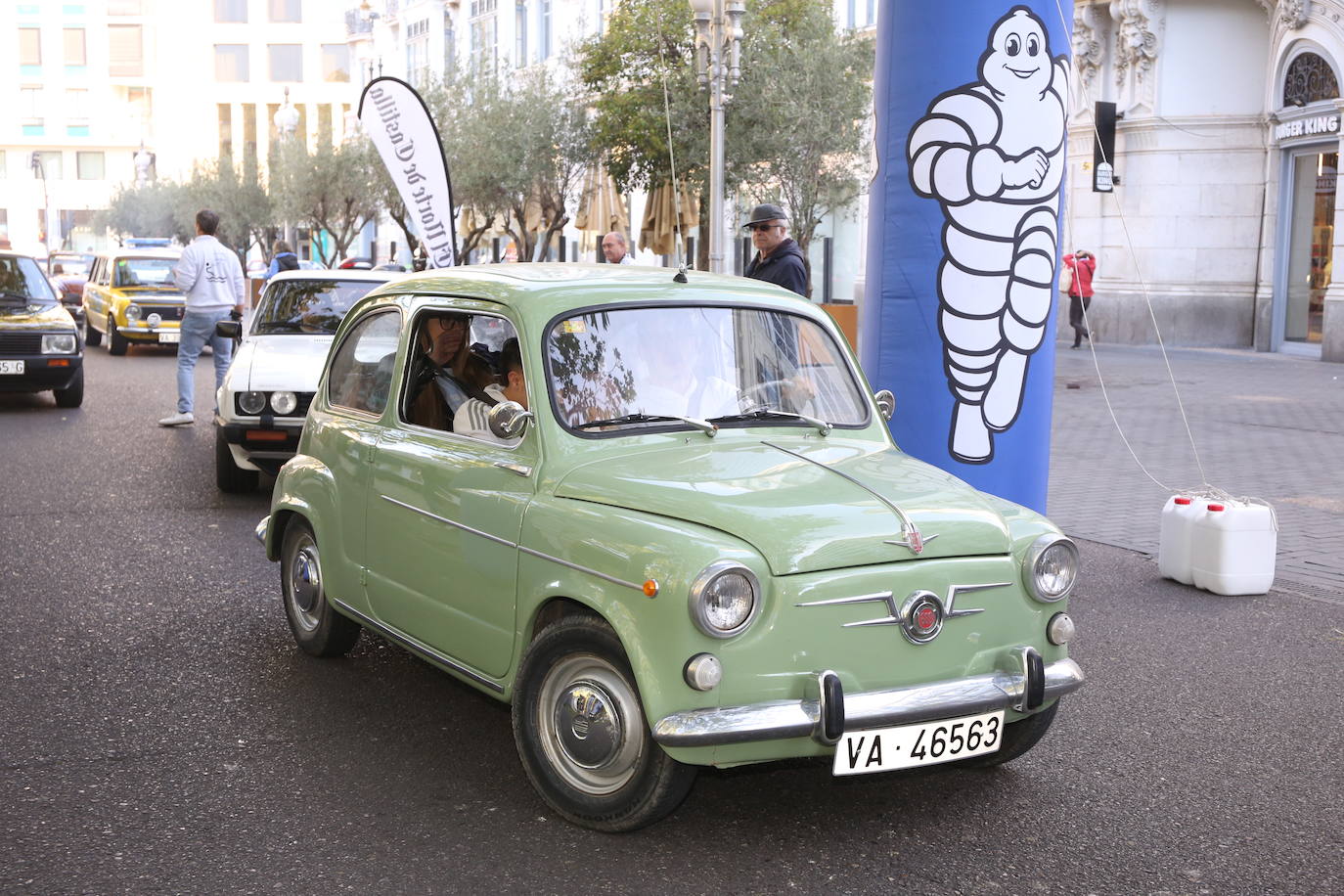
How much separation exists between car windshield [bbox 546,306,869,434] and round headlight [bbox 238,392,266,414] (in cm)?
562

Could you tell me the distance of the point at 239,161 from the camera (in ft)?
203

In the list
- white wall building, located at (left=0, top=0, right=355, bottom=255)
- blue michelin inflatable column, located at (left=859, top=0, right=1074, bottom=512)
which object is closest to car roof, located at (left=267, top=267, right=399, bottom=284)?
blue michelin inflatable column, located at (left=859, top=0, right=1074, bottom=512)

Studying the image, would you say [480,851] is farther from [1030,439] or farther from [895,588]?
[1030,439]

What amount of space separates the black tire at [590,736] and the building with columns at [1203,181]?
23142 millimetres

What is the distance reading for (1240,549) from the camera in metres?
7.62

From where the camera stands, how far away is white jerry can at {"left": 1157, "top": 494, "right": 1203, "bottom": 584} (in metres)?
7.83

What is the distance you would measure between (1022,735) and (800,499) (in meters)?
1.13

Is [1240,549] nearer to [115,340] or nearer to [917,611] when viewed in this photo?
[917,611]

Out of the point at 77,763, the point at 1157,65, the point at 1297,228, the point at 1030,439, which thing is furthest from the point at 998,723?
the point at 1157,65

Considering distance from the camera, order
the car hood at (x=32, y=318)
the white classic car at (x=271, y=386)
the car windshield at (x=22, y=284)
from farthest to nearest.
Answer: the car windshield at (x=22, y=284), the car hood at (x=32, y=318), the white classic car at (x=271, y=386)

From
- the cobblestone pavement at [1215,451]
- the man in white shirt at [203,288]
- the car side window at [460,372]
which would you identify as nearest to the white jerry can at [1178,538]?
the cobblestone pavement at [1215,451]

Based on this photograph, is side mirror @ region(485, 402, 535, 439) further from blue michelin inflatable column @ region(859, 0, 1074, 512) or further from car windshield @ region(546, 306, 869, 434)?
blue michelin inflatable column @ region(859, 0, 1074, 512)

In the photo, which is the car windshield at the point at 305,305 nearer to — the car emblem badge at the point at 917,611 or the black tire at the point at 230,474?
the black tire at the point at 230,474

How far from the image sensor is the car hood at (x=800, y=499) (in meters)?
4.09
